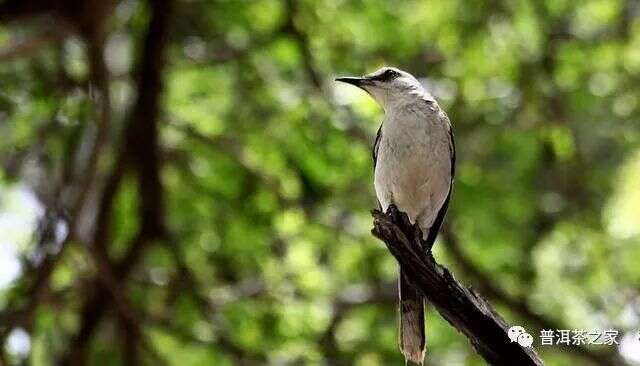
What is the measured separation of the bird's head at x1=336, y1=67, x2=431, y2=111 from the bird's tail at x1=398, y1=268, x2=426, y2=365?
1.31 m

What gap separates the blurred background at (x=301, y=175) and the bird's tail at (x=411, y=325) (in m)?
3.95

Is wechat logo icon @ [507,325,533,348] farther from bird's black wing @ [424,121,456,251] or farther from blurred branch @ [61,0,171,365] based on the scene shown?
blurred branch @ [61,0,171,365]

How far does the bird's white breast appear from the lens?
557 cm

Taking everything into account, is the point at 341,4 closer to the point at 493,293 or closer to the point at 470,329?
the point at 493,293

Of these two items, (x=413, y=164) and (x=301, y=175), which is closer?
(x=413, y=164)

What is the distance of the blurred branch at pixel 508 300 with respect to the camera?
9234 mm

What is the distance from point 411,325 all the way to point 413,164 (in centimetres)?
97

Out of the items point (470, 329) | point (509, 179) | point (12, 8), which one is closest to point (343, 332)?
point (509, 179)

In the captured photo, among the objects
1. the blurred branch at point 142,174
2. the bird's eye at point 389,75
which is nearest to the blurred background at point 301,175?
the blurred branch at point 142,174

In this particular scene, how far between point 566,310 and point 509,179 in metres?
1.74

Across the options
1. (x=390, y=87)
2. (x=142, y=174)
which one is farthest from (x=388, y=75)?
(x=142, y=174)

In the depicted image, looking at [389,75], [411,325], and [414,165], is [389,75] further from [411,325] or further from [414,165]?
[411,325]

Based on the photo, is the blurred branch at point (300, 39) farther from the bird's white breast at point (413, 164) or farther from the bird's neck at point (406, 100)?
the bird's white breast at point (413, 164)

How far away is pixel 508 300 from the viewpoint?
937 centimetres
